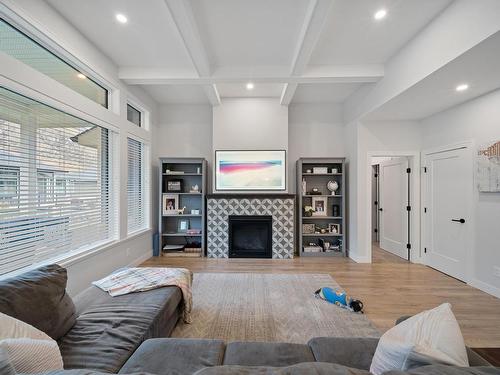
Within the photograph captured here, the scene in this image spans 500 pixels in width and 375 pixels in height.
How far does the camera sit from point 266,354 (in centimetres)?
132

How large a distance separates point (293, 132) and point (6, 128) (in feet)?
15.1

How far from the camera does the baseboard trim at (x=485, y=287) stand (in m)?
3.16

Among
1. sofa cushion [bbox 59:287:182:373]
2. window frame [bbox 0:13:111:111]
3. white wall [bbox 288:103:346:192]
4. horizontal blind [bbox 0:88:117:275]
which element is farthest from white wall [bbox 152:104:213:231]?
sofa cushion [bbox 59:287:182:373]

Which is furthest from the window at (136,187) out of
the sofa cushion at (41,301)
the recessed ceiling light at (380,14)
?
the recessed ceiling light at (380,14)

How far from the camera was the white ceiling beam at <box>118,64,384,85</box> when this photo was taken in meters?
3.64

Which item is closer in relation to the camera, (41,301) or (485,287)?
(41,301)

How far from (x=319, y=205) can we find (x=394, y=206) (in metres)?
1.55

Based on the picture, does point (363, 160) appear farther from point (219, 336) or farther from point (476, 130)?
point (219, 336)

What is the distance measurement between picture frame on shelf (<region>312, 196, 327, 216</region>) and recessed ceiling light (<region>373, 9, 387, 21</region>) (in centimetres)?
337

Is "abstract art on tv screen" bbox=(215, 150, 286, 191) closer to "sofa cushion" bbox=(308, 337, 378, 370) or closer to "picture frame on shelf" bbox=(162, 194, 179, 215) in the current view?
"picture frame on shelf" bbox=(162, 194, 179, 215)

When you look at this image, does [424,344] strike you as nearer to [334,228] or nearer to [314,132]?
[334,228]

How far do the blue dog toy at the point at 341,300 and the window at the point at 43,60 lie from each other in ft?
12.9

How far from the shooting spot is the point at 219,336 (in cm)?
228

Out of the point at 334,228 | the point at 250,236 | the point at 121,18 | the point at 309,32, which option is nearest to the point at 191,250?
the point at 250,236
